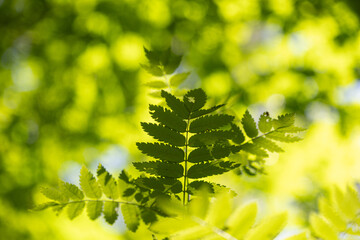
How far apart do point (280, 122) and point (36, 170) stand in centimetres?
425

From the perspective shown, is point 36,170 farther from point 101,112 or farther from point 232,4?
point 232,4

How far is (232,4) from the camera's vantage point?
3.94 metres

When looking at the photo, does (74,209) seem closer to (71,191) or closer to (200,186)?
(71,191)

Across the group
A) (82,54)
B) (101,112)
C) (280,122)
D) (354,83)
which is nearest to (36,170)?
(101,112)

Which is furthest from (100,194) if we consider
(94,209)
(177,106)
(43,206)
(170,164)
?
Result: (177,106)

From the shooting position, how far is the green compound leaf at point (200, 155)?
2.89 feet

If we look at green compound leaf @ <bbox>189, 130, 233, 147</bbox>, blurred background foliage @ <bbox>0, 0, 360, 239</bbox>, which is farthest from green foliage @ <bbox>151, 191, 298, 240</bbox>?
blurred background foliage @ <bbox>0, 0, 360, 239</bbox>

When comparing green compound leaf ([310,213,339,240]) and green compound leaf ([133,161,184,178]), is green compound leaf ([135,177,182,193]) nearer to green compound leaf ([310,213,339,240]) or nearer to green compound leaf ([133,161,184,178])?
green compound leaf ([133,161,184,178])

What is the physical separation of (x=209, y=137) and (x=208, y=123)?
0.15ft

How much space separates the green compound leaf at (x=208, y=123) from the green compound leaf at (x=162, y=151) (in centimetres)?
9

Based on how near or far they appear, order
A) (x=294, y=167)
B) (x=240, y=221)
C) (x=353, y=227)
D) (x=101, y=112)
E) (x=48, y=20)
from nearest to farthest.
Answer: (x=240, y=221)
(x=353, y=227)
(x=294, y=167)
(x=101, y=112)
(x=48, y=20)

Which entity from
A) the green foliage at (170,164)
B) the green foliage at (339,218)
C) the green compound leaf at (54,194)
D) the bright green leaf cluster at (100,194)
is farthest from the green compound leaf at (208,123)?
the green compound leaf at (54,194)

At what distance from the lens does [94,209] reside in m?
0.92

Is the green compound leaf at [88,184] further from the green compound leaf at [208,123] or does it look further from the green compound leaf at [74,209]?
the green compound leaf at [208,123]
